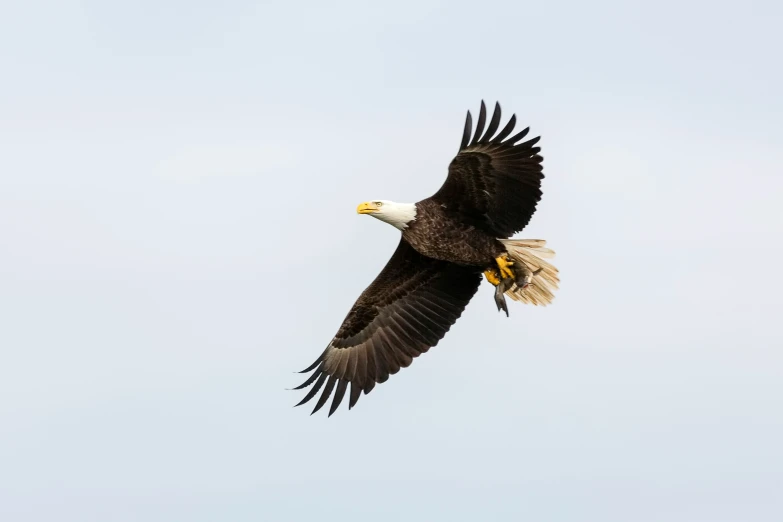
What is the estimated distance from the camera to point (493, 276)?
15422 mm

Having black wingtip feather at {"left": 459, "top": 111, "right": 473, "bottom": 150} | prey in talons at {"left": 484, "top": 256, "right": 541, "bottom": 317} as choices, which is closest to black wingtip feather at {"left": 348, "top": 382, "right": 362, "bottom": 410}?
prey in talons at {"left": 484, "top": 256, "right": 541, "bottom": 317}

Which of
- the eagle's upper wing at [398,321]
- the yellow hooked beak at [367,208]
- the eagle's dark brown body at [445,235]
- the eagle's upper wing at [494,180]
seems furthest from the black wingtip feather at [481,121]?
the eagle's upper wing at [398,321]

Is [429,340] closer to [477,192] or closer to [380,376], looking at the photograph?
[380,376]

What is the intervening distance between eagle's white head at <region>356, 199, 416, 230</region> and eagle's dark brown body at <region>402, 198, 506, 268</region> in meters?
0.06

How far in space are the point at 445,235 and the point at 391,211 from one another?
22.3 inches

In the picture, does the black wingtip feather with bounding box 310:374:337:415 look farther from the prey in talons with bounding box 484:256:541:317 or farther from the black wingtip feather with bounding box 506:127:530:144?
the black wingtip feather with bounding box 506:127:530:144

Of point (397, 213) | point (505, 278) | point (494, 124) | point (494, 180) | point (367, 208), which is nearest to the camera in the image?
point (494, 124)

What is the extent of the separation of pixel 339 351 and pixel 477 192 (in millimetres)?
2613

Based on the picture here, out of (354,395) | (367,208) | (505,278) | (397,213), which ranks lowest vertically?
(354,395)

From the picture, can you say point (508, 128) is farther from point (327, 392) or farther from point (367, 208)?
point (327, 392)

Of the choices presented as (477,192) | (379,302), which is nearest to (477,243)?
(477,192)

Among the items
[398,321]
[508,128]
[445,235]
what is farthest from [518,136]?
[398,321]

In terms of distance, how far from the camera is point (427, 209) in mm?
14812

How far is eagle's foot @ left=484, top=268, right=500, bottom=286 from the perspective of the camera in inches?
605
